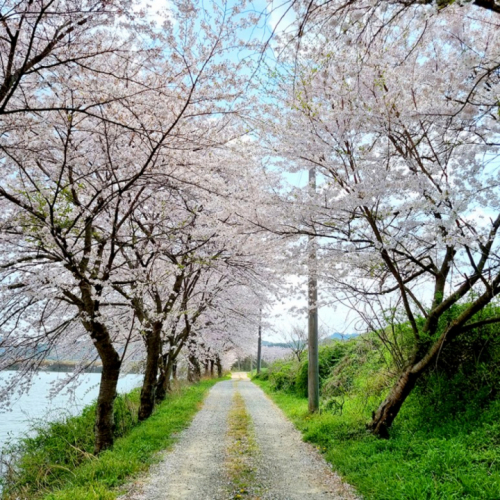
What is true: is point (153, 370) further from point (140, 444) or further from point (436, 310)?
point (436, 310)

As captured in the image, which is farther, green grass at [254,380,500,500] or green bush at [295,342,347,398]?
green bush at [295,342,347,398]

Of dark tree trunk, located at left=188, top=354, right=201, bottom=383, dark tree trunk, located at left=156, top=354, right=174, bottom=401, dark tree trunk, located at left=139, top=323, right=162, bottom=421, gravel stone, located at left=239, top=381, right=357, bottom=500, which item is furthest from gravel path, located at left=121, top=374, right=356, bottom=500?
dark tree trunk, located at left=188, top=354, right=201, bottom=383

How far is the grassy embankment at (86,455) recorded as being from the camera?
4736mm

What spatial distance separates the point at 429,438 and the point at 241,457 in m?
2.78

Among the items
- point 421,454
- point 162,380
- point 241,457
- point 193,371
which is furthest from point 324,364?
point 193,371

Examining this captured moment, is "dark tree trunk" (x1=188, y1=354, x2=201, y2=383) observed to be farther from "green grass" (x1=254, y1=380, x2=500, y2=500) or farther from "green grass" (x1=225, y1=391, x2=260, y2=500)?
"green grass" (x1=254, y1=380, x2=500, y2=500)

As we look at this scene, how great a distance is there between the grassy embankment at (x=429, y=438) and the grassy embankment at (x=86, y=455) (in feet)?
9.12

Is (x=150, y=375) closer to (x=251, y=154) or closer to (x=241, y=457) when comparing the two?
(x=241, y=457)

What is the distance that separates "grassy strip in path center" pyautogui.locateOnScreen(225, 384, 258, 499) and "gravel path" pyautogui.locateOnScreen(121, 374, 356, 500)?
92mm

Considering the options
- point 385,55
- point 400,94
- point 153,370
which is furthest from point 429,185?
point 153,370

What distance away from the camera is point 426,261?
21.5 ft

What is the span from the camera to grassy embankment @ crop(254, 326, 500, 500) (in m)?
3.74

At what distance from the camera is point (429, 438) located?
527cm

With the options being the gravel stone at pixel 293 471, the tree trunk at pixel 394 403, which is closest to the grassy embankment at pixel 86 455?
the gravel stone at pixel 293 471
